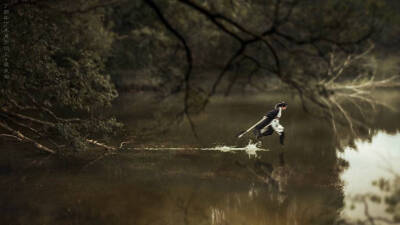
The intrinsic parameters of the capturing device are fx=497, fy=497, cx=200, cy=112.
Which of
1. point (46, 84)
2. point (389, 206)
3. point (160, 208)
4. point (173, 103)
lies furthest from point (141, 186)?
point (173, 103)

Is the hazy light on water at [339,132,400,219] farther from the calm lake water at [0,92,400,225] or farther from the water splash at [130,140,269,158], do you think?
the water splash at [130,140,269,158]

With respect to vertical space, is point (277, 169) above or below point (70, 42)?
below

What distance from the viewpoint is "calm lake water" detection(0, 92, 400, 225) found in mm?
9820

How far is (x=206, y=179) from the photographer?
12234mm

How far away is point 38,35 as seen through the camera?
13.0 metres

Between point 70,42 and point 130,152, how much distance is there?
385 centimetres

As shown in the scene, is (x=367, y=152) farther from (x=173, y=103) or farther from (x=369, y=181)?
(x=173, y=103)
